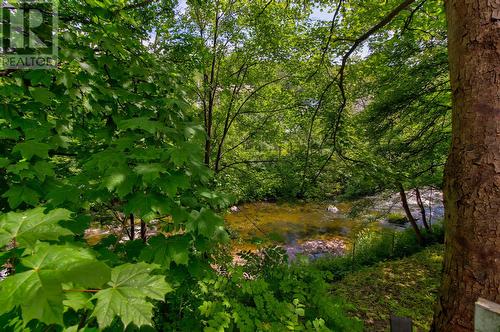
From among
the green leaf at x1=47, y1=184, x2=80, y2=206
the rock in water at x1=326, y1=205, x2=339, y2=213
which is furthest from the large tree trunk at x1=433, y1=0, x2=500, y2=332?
the rock in water at x1=326, y1=205, x2=339, y2=213

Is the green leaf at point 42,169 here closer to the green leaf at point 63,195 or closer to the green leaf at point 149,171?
the green leaf at point 63,195

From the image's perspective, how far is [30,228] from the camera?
837mm

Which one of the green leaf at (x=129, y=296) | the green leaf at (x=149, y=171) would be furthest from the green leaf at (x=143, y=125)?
the green leaf at (x=129, y=296)

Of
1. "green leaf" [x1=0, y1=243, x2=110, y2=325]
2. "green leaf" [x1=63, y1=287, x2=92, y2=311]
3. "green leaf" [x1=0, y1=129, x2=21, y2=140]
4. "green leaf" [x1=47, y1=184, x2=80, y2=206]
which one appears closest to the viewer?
"green leaf" [x1=0, y1=243, x2=110, y2=325]

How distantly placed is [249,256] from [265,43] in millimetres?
4412

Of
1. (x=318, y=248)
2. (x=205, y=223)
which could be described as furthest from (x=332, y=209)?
(x=205, y=223)

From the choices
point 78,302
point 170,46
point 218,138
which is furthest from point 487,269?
point 218,138

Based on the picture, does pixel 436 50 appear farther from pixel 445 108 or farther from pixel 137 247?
pixel 137 247

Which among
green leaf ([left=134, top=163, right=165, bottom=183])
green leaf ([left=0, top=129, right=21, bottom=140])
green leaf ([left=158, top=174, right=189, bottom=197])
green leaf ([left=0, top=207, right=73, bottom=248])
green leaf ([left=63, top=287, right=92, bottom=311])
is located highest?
green leaf ([left=0, top=129, right=21, bottom=140])

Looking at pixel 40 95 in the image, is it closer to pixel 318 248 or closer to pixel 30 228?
pixel 30 228

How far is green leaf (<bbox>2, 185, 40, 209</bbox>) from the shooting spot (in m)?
1.32

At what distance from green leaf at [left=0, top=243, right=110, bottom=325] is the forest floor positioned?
3746 mm

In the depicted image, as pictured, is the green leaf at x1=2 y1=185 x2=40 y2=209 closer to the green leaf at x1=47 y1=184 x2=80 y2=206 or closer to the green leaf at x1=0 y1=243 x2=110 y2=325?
the green leaf at x1=47 y1=184 x2=80 y2=206

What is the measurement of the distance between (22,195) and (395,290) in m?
6.10
